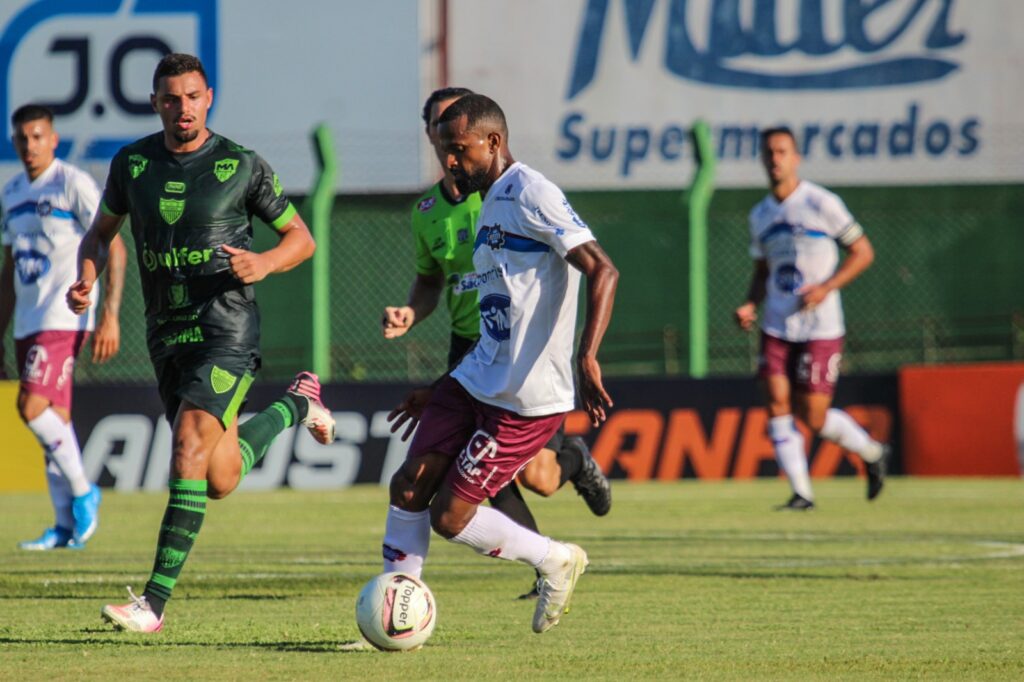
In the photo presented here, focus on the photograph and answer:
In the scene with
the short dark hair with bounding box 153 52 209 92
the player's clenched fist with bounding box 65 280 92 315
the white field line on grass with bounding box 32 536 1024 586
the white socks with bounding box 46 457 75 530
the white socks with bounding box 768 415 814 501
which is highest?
the short dark hair with bounding box 153 52 209 92

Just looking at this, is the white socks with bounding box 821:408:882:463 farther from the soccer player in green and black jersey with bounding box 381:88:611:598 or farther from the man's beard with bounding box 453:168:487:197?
the man's beard with bounding box 453:168:487:197

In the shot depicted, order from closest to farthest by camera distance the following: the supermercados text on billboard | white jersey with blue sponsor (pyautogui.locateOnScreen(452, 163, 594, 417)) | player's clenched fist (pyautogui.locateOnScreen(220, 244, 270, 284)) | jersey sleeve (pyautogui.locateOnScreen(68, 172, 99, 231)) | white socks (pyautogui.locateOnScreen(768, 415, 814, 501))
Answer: white jersey with blue sponsor (pyautogui.locateOnScreen(452, 163, 594, 417)) < player's clenched fist (pyautogui.locateOnScreen(220, 244, 270, 284)) < jersey sleeve (pyautogui.locateOnScreen(68, 172, 99, 231)) < white socks (pyautogui.locateOnScreen(768, 415, 814, 501)) < the supermercados text on billboard

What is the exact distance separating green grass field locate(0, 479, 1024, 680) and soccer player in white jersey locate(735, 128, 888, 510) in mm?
452

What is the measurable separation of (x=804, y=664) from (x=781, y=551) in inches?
160

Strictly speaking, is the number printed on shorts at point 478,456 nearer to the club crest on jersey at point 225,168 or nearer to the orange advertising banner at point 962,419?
the club crest on jersey at point 225,168

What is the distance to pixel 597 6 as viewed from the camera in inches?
941

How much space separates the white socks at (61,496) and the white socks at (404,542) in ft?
14.4

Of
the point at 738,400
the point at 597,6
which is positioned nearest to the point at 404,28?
the point at 597,6

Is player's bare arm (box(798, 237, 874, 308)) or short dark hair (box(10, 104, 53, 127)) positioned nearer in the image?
short dark hair (box(10, 104, 53, 127))

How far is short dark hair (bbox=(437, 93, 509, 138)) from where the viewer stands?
19.4ft

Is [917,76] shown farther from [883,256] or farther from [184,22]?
[184,22]

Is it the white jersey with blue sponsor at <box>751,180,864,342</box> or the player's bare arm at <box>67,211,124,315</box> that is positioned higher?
the player's bare arm at <box>67,211,124,315</box>

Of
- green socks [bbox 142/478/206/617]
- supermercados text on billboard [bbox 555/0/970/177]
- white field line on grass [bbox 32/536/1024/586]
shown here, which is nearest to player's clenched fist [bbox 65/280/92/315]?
green socks [bbox 142/478/206/617]

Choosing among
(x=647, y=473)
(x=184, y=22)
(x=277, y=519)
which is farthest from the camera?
(x=184, y=22)
